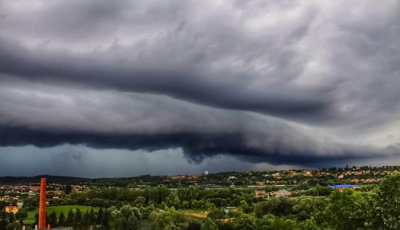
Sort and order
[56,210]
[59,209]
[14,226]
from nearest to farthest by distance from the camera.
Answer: [14,226]
[56,210]
[59,209]

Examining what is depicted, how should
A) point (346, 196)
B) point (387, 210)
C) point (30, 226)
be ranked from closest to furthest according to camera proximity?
1. point (387, 210)
2. point (346, 196)
3. point (30, 226)

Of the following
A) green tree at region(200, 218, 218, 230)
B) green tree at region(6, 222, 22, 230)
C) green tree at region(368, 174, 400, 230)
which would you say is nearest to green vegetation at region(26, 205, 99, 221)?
green tree at region(6, 222, 22, 230)

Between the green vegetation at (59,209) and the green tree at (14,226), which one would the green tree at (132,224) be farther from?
the green vegetation at (59,209)

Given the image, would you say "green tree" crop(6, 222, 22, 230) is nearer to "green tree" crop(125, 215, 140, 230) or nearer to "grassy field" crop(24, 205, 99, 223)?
"grassy field" crop(24, 205, 99, 223)

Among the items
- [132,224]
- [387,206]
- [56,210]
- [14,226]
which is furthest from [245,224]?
[56,210]

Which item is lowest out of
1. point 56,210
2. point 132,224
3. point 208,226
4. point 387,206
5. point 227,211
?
point 132,224

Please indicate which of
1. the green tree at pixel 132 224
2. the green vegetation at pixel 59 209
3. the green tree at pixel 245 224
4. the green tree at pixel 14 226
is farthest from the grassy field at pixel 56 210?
the green tree at pixel 245 224

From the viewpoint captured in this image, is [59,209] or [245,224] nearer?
[245,224]

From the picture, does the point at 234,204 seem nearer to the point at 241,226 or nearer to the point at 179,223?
the point at 179,223

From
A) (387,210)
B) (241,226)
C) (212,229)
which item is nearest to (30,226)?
(212,229)

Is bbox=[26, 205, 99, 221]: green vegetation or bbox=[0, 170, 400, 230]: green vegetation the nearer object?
bbox=[0, 170, 400, 230]: green vegetation

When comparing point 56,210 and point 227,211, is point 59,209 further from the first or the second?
point 227,211
